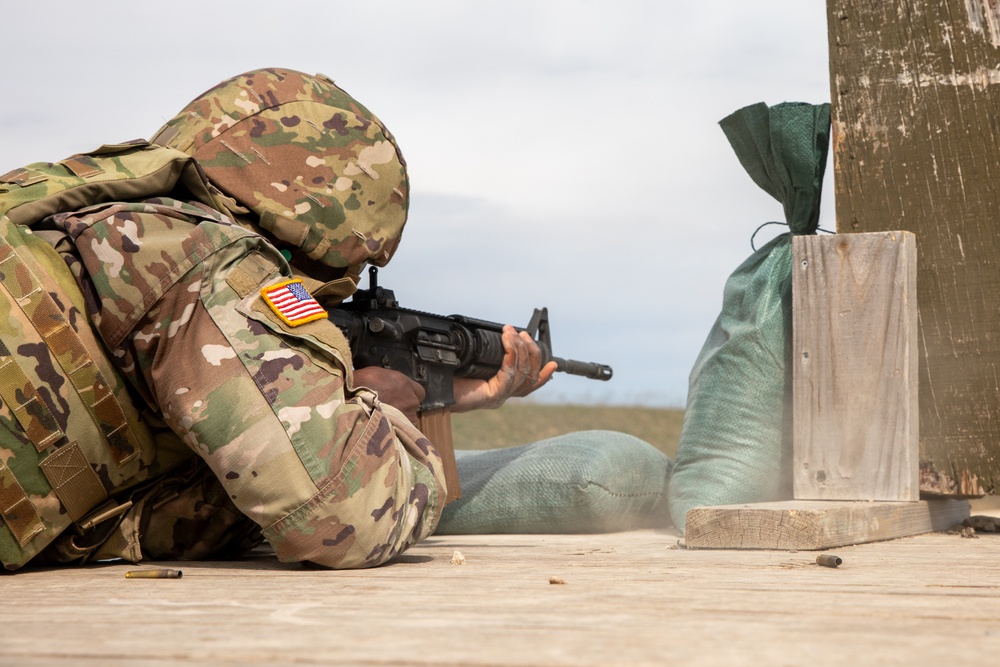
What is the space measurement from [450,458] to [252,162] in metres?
1.34

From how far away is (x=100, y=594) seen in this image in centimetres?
176

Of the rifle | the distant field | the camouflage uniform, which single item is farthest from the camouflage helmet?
the distant field

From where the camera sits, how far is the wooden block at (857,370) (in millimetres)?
2928

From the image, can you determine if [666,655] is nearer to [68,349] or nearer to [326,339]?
[326,339]

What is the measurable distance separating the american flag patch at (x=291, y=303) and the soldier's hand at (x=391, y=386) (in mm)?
760

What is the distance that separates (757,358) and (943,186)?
72 centimetres

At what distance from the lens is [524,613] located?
146 centimetres

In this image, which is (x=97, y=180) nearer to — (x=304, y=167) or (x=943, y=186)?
(x=304, y=167)

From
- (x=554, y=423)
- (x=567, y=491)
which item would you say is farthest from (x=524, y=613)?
(x=554, y=423)

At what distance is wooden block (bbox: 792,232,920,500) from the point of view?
2.93m

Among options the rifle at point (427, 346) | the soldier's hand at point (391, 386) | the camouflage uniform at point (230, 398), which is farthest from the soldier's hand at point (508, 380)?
the camouflage uniform at point (230, 398)

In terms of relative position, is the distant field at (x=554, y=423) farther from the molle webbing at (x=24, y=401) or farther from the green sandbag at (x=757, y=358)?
the molle webbing at (x=24, y=401)

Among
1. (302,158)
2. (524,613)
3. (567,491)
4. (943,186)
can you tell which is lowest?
(567,491)

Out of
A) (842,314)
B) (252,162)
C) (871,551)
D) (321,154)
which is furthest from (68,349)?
(842,314)
